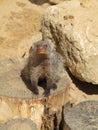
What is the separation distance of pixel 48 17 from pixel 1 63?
1584mm

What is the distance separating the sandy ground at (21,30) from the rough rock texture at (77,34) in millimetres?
413

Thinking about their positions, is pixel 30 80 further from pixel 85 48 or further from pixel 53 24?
pixel 53 24

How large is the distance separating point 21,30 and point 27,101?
4068mm

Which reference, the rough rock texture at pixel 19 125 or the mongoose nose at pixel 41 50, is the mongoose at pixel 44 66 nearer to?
the mongoose nose at pixel 41 50

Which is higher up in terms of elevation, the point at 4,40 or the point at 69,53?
the point at 69,53

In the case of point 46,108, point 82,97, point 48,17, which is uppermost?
point 48,17

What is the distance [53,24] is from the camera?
6840 millimetres

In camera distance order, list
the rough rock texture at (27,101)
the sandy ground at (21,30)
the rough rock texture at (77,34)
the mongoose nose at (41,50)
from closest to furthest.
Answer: the mongoose nose at (41,50) < the rough rock texture at (27,101) < the rough rock texture at (77,34) < the sandy ground at (21,30)

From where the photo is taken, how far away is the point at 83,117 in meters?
4.83

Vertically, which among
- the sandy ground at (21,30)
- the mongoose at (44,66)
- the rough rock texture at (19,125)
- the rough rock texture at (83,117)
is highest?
the mongoose at (44,66)

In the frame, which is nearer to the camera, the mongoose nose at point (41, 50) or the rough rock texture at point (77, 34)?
the mongoose nose at point (41, 50)

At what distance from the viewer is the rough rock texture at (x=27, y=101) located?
5.05 metres

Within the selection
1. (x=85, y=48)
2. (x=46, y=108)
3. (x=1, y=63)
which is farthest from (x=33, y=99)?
(x=85, y=48)

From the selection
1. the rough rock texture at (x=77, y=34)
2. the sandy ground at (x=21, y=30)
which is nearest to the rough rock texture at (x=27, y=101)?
the rough rock texture at (x=77, y=34)
